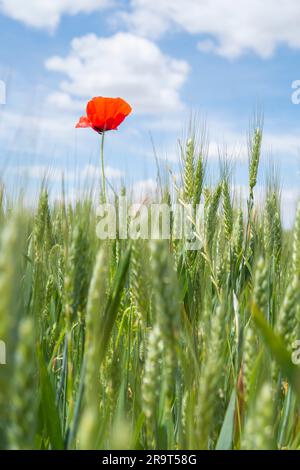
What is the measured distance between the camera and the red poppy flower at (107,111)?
2.15 meters

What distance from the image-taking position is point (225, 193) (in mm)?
1742

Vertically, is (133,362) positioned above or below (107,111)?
below

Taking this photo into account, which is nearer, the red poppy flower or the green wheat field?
the green wheat field

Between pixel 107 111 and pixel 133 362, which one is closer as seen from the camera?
pixel 133 362

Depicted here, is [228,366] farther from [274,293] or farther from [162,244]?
[162,244]

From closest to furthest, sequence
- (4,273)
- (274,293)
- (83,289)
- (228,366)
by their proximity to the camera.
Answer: (4,273)
(83,289)
(228,366)
(274,293)

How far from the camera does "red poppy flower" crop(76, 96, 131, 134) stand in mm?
2148

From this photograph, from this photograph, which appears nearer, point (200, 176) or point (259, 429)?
point (259, 429)

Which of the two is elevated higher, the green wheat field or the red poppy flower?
the red poppy flower

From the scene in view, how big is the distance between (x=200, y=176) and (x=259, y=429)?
3.85 ft

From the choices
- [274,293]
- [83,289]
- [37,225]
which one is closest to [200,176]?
[274,293]

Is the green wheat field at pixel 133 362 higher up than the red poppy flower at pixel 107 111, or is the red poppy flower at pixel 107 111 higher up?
the red poppy flower at pixel 107 111

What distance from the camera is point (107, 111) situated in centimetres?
215
